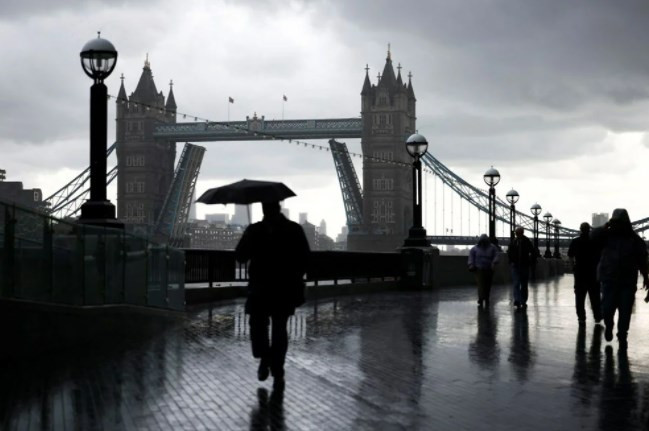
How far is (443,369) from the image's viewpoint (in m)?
7.71

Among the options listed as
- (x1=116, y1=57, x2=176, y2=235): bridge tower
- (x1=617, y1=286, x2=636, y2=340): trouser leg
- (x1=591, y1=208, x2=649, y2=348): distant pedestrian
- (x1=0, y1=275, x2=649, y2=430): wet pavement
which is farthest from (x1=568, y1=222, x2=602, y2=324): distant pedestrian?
(x1=116, y1=57, x2=176, y2=235): bridge tower

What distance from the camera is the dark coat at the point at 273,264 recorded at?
6.85 metres

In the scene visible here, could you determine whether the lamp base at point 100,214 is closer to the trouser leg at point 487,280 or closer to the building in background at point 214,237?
the trouser leg at point 487,280

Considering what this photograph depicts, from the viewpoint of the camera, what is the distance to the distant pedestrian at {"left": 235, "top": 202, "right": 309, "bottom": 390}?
6.84 m

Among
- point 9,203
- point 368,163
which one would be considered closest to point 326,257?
point 9,203

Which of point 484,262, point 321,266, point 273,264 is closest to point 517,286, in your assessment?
point 484,262

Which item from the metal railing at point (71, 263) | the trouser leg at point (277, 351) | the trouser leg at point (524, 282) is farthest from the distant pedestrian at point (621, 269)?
the trouser leg at point (524, 282)

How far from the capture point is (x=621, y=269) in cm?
941

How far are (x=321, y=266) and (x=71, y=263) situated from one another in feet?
34.7

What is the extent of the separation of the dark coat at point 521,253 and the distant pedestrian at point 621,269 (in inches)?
229

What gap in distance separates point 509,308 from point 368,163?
3735 inches

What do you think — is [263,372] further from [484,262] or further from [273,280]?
[484,262]

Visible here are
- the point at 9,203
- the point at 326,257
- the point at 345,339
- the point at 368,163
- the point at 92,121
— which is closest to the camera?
the point at 9,203

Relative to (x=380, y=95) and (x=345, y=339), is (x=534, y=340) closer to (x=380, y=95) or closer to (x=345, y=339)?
(x=345, y=339)
